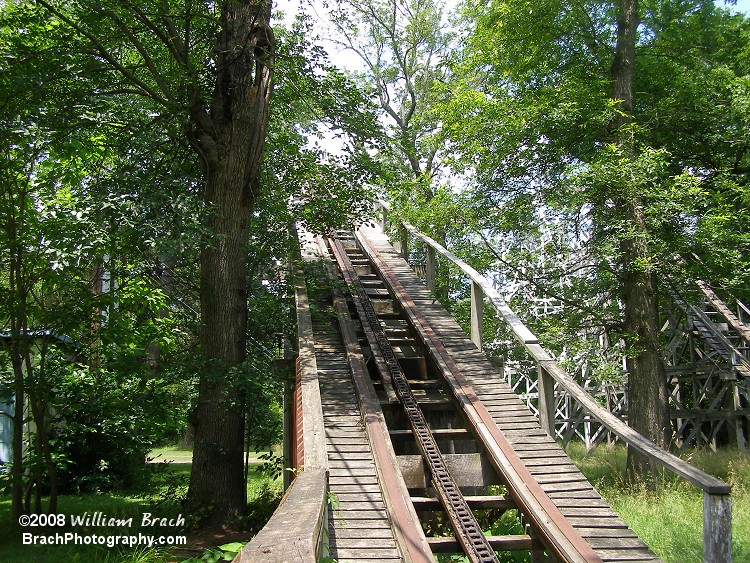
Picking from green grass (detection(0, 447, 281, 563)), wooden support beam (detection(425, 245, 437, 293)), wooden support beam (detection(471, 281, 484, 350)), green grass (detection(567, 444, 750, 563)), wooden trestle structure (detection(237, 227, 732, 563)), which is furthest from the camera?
wooden support beam (detection(425, 245, 437, 293))

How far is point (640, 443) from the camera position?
5.31 metres

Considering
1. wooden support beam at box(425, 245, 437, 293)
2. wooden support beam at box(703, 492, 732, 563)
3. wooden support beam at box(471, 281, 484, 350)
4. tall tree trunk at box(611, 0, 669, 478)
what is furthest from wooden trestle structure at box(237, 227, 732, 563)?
tall tree trunk at box(611, 0, 669, 478)

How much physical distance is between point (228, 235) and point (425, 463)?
11.7 feet

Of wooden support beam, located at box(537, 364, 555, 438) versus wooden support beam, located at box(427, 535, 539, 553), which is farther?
wooden support beam, located at box(537, 364, 555, 438)

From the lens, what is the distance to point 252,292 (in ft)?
32.3

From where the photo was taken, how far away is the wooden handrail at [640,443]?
411 centimetres

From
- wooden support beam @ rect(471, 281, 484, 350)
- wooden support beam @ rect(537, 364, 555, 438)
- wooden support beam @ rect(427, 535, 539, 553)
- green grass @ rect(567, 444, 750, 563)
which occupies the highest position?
wooden support beam @ rect(471, 281, 484, 350)

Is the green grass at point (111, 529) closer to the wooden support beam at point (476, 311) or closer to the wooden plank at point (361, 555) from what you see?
the wooden plank at point (361, 555)

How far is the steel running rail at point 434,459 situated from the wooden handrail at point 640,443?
3.87 feet

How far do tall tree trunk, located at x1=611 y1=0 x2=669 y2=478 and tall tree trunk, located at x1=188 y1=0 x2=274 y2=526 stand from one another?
5.62 metres

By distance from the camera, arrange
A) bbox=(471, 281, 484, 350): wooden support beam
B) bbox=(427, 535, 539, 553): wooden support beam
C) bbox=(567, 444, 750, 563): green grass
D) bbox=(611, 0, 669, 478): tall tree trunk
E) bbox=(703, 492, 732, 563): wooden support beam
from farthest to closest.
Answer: bbox=(611, 0, 669, 478): tall tree trunk → bbox=(471, 281, 484, 350): wooden support beam → bbox=(567, 444, 750, 563): green grass → bbox=(427, 535, 539, 553): wooden support beam → bbox=(703, 492, 732, 563): wooden support beam

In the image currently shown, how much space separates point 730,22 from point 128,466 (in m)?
13.6

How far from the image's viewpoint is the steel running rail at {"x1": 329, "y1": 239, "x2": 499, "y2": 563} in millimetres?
5496

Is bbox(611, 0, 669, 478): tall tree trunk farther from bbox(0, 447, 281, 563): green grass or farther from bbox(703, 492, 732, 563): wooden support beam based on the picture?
bbox(703, 492, 732, 563): wooden support beam
